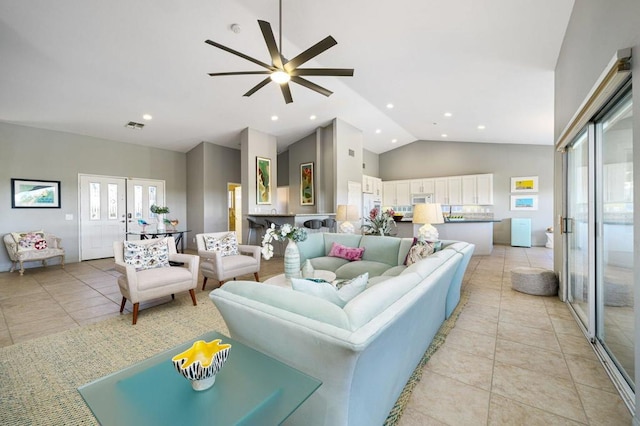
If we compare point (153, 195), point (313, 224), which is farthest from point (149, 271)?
point (153, 195)

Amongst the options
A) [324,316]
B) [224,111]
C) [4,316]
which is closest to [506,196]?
[224,111]

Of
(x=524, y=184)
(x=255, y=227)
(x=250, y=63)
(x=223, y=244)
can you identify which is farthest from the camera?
(x=524, y=184)

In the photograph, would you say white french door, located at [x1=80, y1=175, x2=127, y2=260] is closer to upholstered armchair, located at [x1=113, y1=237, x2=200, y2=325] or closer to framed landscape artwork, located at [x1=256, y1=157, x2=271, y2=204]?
framed landscape artwork, located at [x1=256, y1=157, x2=271, y2=204]

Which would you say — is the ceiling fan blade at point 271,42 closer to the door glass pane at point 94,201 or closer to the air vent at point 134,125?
the air vent at point 134,125

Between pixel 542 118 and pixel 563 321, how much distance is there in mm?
4761

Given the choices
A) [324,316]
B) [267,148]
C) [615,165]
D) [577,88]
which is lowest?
[324,316]

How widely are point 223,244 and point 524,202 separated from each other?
8611 millimetres

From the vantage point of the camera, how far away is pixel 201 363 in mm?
914

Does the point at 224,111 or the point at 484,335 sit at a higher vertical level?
the point at 224,111

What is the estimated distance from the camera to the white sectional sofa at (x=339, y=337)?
1.00 m

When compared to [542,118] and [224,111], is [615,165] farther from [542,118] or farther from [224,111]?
[224,111]

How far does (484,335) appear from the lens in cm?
246

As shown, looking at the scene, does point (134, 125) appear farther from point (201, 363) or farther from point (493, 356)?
point (493, 356)

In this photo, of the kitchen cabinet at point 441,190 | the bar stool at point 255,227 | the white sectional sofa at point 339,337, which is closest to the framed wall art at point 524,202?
the kitchen cabinet at point 441,190
